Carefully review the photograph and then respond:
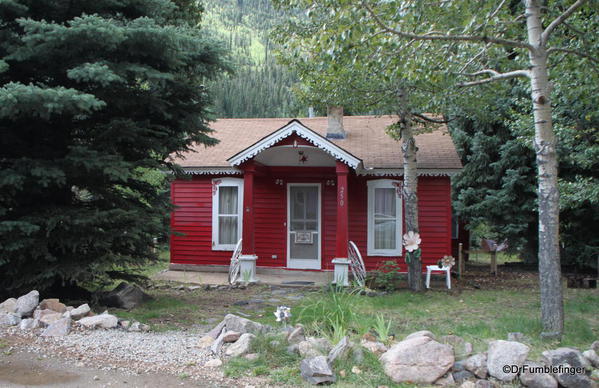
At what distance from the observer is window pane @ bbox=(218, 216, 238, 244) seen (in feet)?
43.5

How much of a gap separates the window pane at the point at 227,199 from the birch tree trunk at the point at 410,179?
496 cm

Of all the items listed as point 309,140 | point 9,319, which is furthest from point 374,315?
point 9,319

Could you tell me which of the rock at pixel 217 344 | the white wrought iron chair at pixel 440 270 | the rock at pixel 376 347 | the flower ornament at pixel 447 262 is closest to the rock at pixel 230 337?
the rock at pixel 217 344

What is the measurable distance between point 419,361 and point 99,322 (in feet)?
13.4

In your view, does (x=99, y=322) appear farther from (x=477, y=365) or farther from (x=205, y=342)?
(x=477, y=365)

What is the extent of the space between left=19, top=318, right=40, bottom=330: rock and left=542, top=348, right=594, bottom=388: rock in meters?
5.85

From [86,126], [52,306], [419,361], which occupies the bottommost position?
[419,361]

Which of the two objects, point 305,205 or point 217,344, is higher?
point 305,205

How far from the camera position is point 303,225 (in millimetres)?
13078

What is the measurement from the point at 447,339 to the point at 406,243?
207 inches

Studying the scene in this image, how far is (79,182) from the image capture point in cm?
741

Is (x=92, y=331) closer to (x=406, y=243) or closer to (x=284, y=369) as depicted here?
(x=284, y=369)

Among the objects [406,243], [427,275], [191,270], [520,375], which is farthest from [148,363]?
[191,270]

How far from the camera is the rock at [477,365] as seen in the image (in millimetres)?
4438
